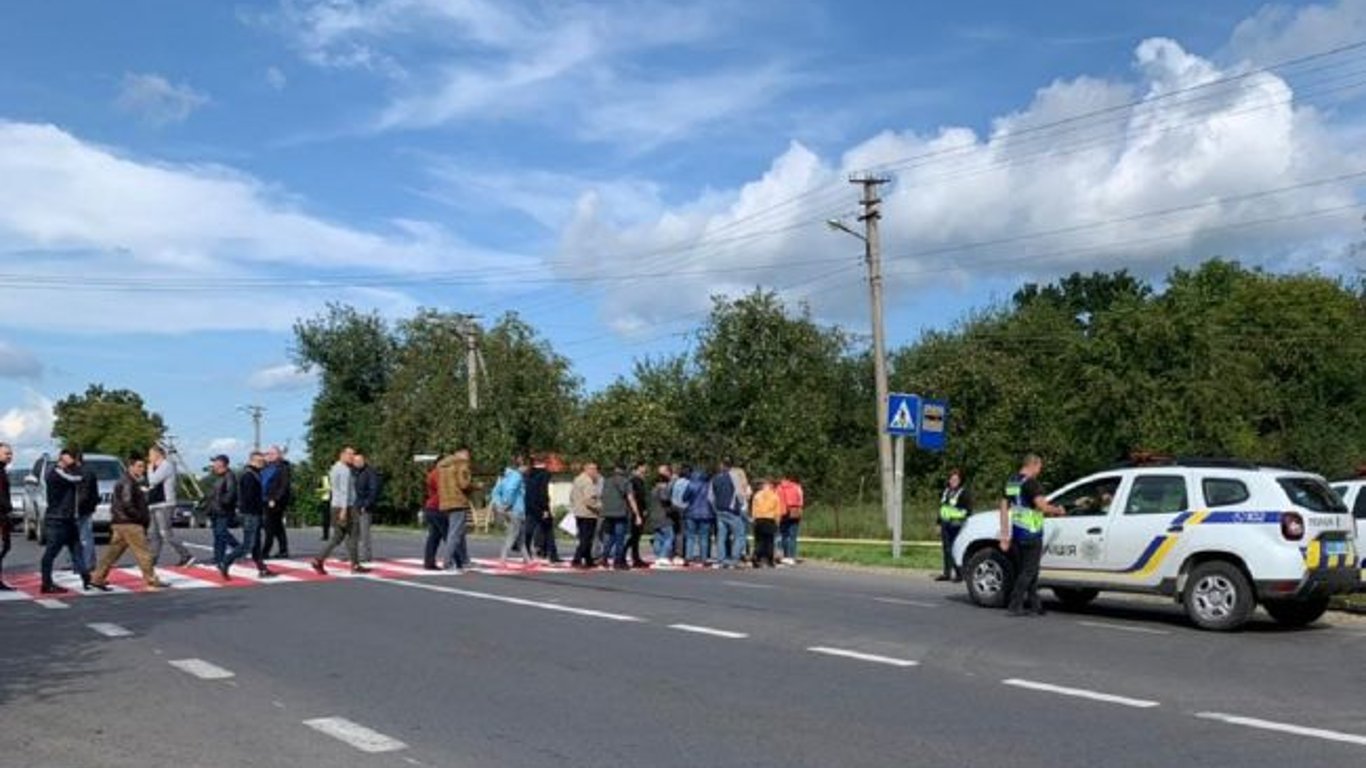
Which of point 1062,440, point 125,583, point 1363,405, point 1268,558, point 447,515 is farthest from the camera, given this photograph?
point 1363,405

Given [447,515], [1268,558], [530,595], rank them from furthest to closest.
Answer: [447,515] → [530,595] → [1268,558]

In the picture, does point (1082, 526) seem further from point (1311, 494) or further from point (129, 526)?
point (129, 526)

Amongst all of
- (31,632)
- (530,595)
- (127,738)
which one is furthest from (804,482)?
(127,738)

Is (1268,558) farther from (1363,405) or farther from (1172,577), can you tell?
(1363,405)

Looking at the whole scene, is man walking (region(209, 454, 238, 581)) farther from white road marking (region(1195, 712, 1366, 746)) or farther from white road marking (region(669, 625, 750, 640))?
white road marking (region(1195, 712, 1366, 746))

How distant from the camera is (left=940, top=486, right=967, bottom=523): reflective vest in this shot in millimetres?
19266

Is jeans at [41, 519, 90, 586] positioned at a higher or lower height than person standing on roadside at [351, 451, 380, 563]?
lower

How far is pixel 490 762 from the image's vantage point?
708 cm

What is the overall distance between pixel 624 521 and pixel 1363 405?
54869 millimetres

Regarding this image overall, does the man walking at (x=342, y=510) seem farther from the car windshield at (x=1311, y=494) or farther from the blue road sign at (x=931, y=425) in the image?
the car windshield at (x=1311, y=494)

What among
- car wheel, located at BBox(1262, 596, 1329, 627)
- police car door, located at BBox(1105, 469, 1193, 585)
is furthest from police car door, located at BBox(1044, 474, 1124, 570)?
car wheel, located at BBox(1262, 596, 1329, 627)

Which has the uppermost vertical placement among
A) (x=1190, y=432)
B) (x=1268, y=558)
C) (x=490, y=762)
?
(x=1190, y=432)

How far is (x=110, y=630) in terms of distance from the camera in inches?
496

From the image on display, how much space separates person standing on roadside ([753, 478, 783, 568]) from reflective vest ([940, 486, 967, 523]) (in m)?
3.75
